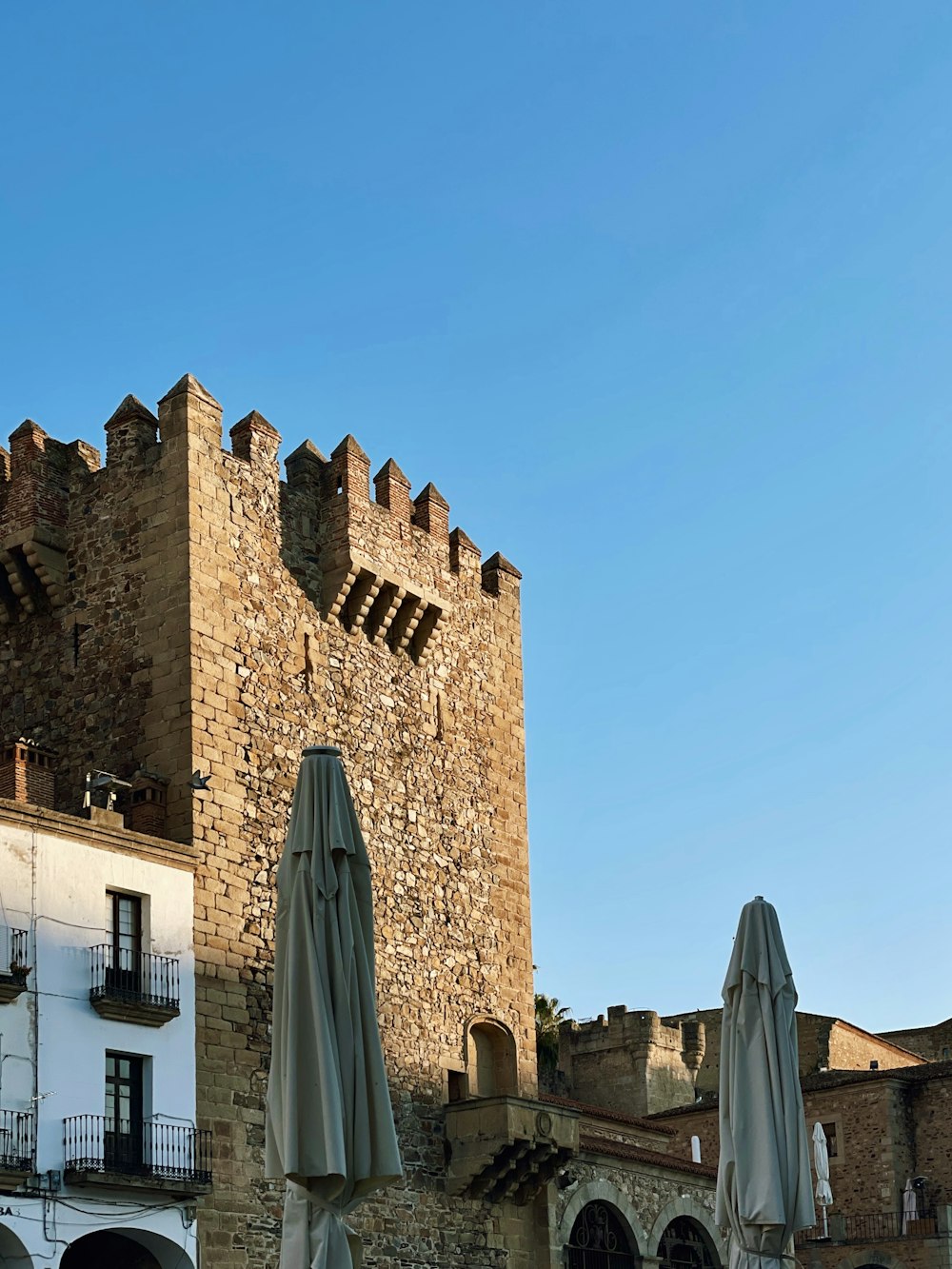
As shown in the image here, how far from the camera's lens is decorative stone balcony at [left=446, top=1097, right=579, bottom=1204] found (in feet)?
95.7

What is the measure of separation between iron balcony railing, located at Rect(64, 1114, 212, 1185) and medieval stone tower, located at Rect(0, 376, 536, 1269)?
0.46 meters

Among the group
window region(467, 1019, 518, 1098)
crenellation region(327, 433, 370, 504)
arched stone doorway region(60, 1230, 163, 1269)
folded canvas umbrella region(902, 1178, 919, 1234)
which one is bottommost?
folded canvas umbrella region(902, 1178, 919, 1234)

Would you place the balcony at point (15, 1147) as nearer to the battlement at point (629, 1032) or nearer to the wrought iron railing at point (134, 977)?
the wrought iron railing at point (134, 977)

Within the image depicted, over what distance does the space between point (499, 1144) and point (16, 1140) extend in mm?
9091

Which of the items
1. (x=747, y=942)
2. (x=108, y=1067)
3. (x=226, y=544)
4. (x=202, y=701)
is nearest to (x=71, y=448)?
(x=226, y=544)

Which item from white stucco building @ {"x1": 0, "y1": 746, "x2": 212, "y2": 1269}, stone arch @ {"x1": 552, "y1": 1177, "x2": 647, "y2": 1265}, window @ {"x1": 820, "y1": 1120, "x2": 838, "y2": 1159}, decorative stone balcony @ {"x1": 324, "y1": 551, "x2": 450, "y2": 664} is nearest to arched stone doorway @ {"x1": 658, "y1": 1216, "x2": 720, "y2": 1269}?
stone arch @ {"x1": 552, "y1": 1177, "x2": 647, "y2": 1265}

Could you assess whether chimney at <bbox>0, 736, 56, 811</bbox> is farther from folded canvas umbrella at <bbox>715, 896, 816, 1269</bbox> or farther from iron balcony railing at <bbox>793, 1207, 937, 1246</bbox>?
iron balcony railing at <bbox>793, 1207, 937, 1246</bbox>

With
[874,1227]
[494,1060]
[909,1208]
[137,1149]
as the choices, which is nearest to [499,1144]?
[494,1060]

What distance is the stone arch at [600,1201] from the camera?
31.5 metres

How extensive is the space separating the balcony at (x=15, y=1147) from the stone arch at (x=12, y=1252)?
63 centimetres

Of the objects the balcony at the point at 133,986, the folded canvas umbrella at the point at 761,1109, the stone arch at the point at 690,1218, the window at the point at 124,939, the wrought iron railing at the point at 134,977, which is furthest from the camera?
the stone arch at the point at 690,1218

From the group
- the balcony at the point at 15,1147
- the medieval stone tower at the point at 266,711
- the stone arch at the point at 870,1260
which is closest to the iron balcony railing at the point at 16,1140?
the balcony at the point at 15,1147

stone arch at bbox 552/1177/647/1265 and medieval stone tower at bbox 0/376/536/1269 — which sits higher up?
medieval stone tower at bbox 0/376/536/1269

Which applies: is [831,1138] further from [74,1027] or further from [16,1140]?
[16,1140]
